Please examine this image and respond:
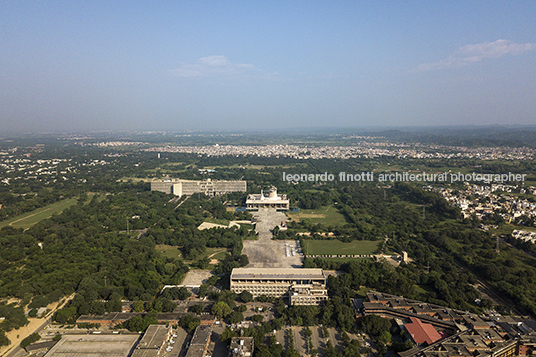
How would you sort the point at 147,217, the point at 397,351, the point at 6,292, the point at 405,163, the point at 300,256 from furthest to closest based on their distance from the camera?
the point at 405,163 < the point at 147,217 < the point at 300,256 < the point at 6,292 < the point at 397,351

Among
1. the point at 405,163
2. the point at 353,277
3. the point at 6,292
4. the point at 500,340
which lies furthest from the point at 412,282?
the point at 405,163

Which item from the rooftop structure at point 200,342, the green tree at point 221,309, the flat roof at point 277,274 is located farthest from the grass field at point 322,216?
the rooftop structure at point 200,342

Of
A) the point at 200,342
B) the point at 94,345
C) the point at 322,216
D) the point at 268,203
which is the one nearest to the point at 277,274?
the point at 200,342

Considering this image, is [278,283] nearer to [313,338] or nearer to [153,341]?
[313,338]

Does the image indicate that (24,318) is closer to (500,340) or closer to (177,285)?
(177,285)

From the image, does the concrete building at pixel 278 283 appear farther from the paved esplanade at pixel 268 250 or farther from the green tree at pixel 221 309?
the paved esplanade at pixel 268 250

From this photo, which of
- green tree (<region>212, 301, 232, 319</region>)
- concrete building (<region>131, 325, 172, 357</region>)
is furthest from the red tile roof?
concrete building (<region>131, 325, 172, 357</region>)
